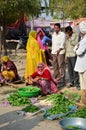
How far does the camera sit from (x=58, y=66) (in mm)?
10352

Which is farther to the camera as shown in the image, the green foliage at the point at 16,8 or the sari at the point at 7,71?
the green foliage at the point at 16,8

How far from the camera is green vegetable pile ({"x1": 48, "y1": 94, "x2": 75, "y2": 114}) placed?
7.21 m

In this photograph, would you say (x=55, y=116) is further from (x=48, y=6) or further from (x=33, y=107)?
(x=48, y=6)

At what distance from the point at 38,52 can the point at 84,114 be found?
173 inches

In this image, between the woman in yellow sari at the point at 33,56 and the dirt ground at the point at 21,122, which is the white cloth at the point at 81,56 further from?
the woman in yellow sari at the point at 33,56

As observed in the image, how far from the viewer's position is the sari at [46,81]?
30.0 ft

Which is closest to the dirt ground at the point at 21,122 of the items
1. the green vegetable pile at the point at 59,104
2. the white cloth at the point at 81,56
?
the green vegetable pile at the point at 59,104

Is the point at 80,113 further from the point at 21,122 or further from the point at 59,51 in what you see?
the point at 59,51

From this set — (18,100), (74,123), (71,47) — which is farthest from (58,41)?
(74,123)

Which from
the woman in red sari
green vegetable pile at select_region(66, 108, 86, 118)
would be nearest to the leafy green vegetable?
green vegetable pile at select_region(66, 108, 86, 118)

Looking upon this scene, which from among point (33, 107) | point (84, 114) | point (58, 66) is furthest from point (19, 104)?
point (58, 66)

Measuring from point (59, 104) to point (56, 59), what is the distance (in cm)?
263

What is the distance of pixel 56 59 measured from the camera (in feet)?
33.7

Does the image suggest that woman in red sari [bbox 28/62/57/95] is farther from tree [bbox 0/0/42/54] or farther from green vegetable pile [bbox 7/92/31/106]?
tree [bbox 0/0/42/54]
